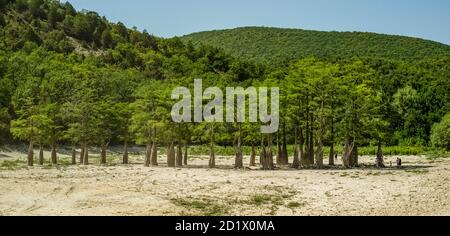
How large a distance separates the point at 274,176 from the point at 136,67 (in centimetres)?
10430

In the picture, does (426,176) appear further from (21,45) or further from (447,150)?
(21,45)

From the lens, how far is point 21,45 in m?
145

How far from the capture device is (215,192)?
43219mm

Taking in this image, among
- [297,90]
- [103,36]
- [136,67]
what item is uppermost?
[103,36]

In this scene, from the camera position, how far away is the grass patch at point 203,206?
33594 mm

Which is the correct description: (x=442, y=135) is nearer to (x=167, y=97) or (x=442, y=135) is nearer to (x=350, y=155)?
(x=350, y=155)

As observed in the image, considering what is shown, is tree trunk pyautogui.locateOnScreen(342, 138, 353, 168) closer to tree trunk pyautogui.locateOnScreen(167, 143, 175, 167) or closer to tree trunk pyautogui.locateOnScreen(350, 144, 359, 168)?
tree trunk pyautogui.locateOnScreen(350, 144, 359, 168)

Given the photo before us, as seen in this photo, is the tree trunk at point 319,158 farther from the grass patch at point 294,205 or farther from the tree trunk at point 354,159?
the grass patch at point 294,205

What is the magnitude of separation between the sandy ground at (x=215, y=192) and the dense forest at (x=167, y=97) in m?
10.2

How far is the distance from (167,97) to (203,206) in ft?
114

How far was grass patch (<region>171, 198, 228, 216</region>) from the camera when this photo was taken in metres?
33.6

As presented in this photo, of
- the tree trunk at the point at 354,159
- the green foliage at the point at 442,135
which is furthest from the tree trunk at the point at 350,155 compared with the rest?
the green foliage at the point at 442,135
